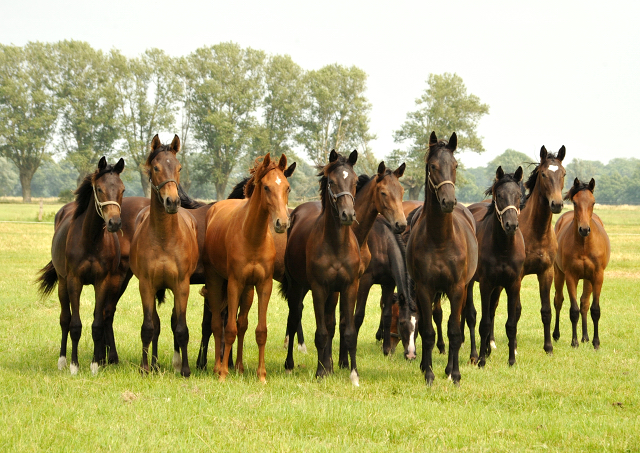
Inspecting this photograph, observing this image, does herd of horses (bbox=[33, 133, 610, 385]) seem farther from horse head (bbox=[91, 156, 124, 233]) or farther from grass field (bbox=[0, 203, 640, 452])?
grass field (bbox=[0, 203, 640, 452])

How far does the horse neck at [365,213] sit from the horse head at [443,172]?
84 centimetres

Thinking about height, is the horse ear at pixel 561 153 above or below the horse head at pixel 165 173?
above

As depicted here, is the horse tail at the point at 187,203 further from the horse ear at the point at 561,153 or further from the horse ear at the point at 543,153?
the horse ear at the point at 561,153

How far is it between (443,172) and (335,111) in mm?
50549

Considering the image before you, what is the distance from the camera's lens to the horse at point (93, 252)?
6.80 m

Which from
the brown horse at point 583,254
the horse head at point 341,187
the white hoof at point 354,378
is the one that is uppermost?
the horse head at point 341,187

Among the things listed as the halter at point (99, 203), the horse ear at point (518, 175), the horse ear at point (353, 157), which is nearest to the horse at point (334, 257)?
the horse ear at point (353, 157)

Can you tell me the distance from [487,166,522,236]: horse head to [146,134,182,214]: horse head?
401 centimetres

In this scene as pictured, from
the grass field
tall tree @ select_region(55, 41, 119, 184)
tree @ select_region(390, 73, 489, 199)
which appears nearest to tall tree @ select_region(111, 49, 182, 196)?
tall tree @ select_region(55, 41, 119, 184)

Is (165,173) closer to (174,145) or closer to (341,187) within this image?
(174,145)

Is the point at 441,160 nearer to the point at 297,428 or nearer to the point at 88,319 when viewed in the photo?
the point at 297,428

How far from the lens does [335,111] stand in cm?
5606

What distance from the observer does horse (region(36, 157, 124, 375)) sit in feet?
22.3

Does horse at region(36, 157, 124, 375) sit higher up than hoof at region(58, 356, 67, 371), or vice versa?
horse at region(36, 157, 124, 375)
